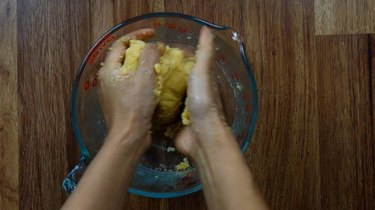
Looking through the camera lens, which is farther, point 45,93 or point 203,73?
point 45,93

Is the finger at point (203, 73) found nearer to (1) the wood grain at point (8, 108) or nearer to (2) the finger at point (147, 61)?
(2) the finger at point (147, 61)

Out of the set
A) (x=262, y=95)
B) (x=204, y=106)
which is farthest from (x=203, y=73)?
(x=262, y=95)

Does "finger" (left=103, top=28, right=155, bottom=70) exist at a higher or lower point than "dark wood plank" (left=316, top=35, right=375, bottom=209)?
higher

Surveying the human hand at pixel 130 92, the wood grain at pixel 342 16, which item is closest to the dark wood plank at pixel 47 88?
the human hand at pixel 130 92

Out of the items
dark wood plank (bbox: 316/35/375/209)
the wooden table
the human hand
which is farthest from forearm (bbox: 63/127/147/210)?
dark wood plank (bbox: 316/35/375/209)

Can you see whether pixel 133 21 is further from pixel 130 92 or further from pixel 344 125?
pixel 344 125

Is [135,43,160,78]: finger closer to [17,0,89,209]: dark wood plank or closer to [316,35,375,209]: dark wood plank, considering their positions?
[17,0,89,209]: dark wood plank

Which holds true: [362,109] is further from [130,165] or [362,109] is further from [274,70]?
[130,165]
